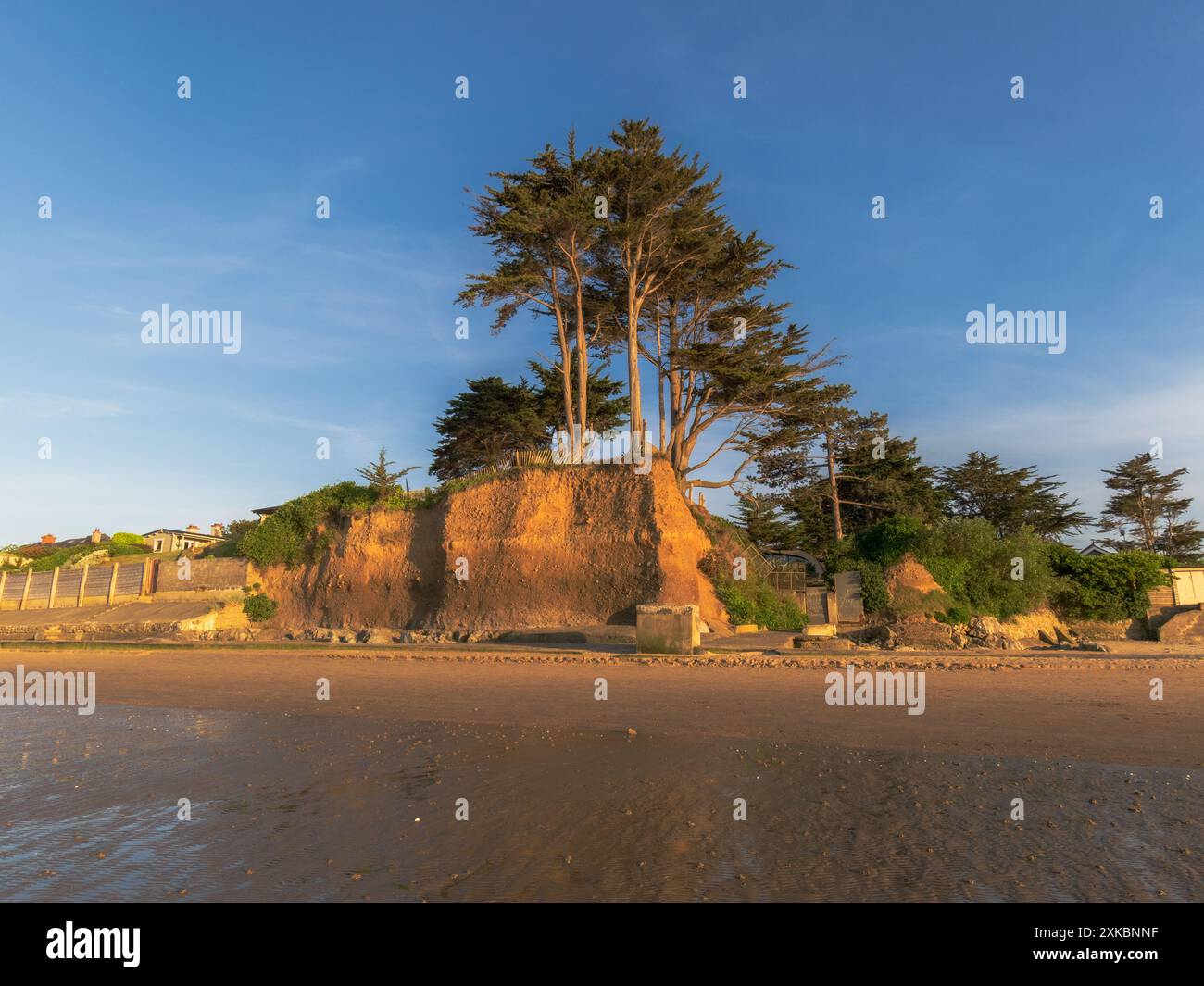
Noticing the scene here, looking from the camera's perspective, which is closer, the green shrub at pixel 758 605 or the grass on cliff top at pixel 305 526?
the green shrub at pixel 758 605

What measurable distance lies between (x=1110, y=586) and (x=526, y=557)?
79.3 ft

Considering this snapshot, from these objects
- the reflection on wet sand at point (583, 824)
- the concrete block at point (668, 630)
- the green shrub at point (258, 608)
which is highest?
the reflection on wet sand at point (583, 824)

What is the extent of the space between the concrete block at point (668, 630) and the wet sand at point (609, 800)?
810 cm

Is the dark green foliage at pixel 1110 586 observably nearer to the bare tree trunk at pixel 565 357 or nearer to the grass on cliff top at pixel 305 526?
the bare tree trunk at pixel 565 357

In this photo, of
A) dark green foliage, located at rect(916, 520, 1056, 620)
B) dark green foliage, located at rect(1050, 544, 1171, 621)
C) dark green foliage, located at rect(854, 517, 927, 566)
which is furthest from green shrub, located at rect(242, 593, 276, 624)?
dark green foliage, located at rect(1050, 544, 1171, 621)

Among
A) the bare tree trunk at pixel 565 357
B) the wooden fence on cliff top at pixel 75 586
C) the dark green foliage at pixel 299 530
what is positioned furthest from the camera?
the wooden fence on cliff top at pixel 75 586

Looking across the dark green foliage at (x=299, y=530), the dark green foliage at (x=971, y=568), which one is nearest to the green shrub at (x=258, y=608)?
the dark green foliage at (x=299, y=530)

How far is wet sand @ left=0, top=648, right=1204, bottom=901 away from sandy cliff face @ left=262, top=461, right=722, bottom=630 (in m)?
18.5

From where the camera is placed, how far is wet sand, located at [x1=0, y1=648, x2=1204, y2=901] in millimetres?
3738

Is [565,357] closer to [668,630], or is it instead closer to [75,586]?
[668,630]

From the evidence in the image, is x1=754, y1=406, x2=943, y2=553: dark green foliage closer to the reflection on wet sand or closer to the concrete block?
the concrete block

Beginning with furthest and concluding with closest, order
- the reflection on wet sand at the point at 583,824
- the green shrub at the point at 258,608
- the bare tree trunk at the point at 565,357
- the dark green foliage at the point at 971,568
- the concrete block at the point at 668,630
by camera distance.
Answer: the green shrub at the point at 258,608, the bare tree trunk at the point at 565,357, the dark green foliage at the point at 971,568, the concrete block at the point at 668,630, the reflection on wet sand at the point at 583,824

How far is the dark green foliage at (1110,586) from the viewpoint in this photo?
3019 centimetres
